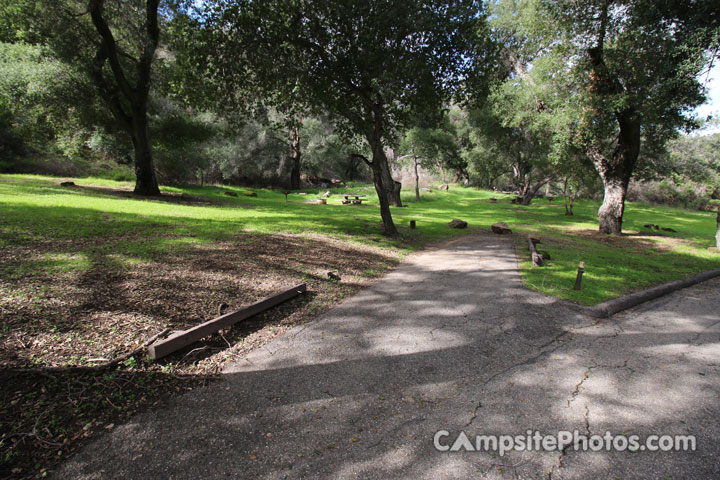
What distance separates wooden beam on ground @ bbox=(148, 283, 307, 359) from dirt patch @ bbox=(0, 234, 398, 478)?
4.4 inches

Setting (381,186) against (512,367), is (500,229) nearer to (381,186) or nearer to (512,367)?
(381,186)

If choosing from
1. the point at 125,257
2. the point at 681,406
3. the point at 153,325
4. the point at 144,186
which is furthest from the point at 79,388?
the point at 144,186

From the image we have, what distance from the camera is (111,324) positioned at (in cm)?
393

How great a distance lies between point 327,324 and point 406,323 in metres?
1.20

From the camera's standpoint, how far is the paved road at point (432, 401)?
237 centimetres

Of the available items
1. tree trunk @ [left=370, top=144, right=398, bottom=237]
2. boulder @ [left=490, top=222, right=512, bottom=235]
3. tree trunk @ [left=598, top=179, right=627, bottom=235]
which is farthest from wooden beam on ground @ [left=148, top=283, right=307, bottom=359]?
tree trunk @ [left=598, top=179, right=627, bottom=235]

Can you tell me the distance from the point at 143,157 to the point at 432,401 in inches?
726

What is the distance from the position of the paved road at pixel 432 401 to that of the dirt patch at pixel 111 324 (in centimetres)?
33

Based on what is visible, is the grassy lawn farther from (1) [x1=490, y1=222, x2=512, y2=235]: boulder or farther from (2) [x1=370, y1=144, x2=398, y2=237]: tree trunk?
(1) [x1=490, y1=222, x2=512, y2=235]: boulder

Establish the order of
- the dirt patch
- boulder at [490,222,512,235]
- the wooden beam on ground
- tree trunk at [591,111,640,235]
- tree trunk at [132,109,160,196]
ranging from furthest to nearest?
tree trunk at [132,109,160,196], boulder at [490,222,512,235], tree trunk at [591,111,640,235], the wooden beam on ground, the dirt patch

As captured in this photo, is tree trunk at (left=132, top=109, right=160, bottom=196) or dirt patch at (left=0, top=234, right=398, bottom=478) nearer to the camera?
dirt patch at (left=0, top=234, right=398, bottom=478)

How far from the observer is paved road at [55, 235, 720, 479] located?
7.76 ft

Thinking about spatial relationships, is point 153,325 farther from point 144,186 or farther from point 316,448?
point 144,186

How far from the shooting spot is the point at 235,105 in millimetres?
10711
